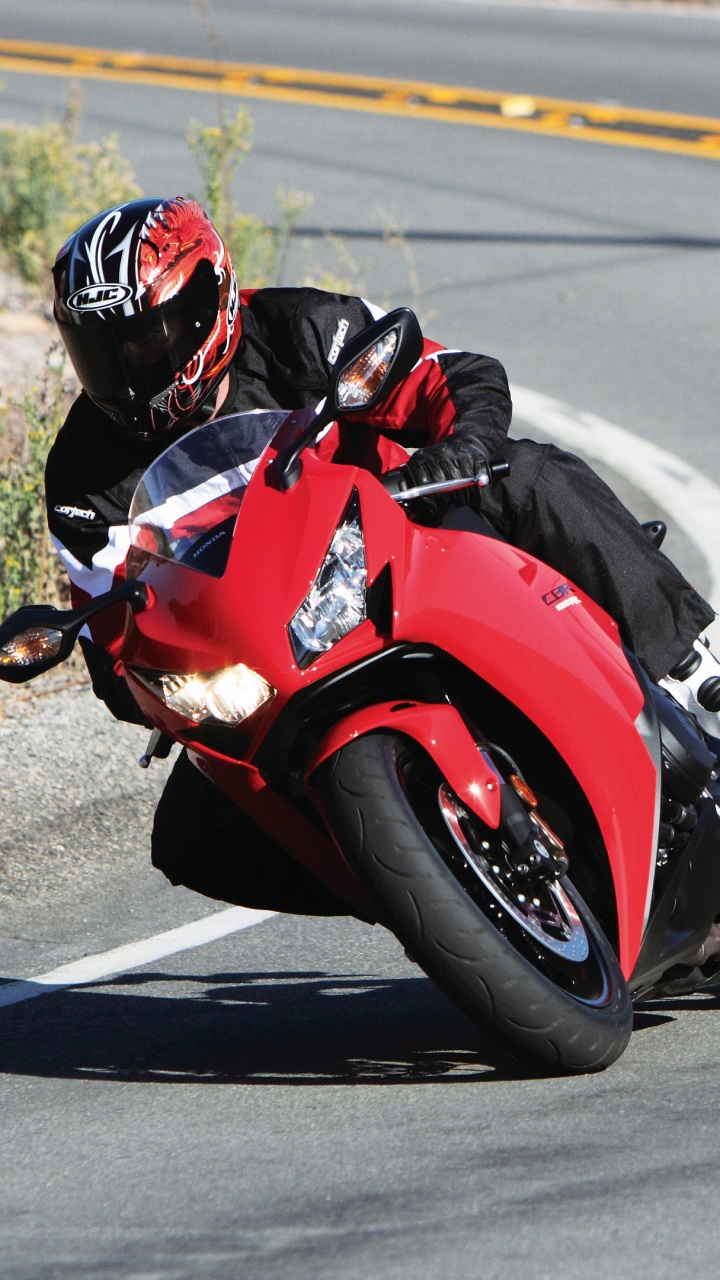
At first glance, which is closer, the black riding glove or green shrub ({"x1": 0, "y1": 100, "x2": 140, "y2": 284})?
the black riding glove

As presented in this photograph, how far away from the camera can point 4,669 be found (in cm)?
317

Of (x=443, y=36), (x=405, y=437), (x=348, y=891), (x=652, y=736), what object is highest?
(x=405, y=437)

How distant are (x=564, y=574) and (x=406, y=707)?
0.64 metres

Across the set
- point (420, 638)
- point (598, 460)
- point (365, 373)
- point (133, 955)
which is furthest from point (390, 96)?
point (420, 638)

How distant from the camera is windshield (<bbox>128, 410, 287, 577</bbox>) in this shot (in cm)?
314

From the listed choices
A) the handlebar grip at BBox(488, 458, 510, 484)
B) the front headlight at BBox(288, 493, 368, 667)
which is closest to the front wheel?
the front headlight at BBox(288, 493, 368, 667)

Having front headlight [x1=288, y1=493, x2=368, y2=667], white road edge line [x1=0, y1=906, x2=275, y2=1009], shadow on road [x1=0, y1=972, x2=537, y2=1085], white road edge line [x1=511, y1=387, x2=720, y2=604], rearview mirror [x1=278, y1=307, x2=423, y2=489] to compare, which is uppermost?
rearview mirror [x1=278, y1=307, x2=423, y2=489]

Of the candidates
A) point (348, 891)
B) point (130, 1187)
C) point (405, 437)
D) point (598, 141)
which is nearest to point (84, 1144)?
point (130, 1187)

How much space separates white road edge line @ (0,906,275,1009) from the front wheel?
1.25 metres

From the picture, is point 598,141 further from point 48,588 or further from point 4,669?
point 4,669

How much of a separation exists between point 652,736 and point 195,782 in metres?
0.98

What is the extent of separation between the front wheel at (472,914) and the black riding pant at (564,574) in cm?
57

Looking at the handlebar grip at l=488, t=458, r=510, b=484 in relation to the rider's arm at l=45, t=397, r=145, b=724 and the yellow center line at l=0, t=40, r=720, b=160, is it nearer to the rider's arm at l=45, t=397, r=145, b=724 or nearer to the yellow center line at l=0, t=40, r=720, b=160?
the rider's arm at l=45, t=397, r=145, b=724

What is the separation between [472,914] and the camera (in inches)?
115
